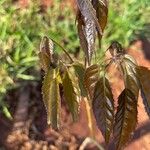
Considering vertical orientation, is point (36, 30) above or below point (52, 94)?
above

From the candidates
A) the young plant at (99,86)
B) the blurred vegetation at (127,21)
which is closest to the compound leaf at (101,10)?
the young plant at (99,86)

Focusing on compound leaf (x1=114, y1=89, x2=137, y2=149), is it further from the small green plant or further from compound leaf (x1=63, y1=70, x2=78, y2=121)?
the small green plant

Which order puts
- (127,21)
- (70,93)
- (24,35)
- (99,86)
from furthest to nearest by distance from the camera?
(127,21), (24,35), (70,93), (99,86)

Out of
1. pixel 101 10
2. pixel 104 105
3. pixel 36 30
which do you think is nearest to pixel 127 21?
pixel 36 30

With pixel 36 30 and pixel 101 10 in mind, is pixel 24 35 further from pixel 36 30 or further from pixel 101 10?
pixel 101 10

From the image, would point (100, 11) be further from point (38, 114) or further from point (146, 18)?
point (146, 18)

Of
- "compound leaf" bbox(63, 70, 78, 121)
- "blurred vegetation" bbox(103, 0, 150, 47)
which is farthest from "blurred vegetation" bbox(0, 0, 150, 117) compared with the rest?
"compound leaf" bbox(63, 70, 78, 121)

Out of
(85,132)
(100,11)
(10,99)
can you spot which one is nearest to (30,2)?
(10,99)
